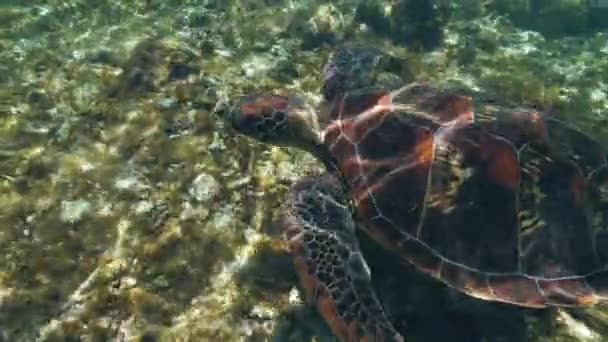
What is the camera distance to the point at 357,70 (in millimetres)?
5207

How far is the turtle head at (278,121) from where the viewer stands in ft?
12.8

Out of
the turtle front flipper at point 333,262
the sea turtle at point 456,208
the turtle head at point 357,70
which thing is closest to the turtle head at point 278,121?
the sea turtle at point 456,208

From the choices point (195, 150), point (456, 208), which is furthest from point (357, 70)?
point (456, 208)

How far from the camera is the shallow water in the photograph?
3250mm

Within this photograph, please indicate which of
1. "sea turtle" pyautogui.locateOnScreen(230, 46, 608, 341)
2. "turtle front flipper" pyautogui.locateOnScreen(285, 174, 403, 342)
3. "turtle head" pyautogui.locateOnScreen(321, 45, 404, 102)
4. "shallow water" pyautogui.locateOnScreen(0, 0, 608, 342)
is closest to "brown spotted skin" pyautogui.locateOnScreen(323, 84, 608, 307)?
"sea turtle" pyautogui.locateOnScreen(230, 46, 608, 341)

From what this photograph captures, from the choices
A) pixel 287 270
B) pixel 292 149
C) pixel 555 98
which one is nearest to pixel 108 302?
pixel 287 270

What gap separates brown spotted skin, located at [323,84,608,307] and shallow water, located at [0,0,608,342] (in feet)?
1.24

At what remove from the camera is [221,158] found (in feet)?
14.4

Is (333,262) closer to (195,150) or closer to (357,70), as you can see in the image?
(195,150)

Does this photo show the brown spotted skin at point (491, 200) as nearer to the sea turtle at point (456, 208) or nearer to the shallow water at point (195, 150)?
the sea turtle at point (456, 208)

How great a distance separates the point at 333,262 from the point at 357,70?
8.54ft

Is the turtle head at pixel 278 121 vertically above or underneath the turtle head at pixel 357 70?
above

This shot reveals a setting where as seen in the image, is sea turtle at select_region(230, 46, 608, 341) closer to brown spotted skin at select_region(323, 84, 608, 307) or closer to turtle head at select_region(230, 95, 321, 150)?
brown spotted skin at select_region(323, 84, 608, 307)

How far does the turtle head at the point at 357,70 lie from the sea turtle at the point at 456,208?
4.40ft
